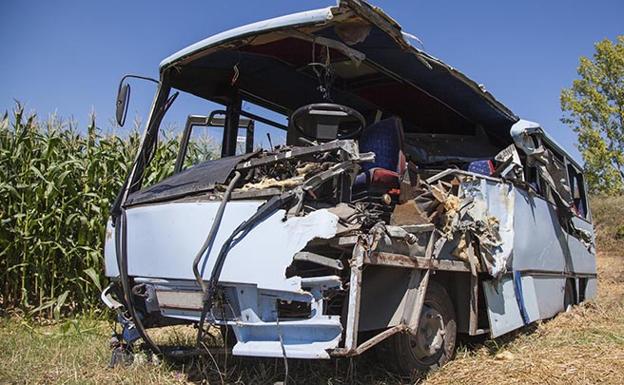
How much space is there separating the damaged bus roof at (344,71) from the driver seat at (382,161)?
59cm

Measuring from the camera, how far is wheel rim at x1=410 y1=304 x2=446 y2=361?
4086 millimetres

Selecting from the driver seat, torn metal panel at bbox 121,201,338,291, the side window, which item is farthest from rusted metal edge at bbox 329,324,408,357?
the side window

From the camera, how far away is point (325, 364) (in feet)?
14.3

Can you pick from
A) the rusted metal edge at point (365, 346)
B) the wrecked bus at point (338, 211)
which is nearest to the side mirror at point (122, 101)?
the wrecked bus at point (338, 211)

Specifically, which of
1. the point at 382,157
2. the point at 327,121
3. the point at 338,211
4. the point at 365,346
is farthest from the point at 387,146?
the point at 365,346

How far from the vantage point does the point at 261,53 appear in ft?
16.7

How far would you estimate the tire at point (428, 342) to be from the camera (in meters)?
3.97

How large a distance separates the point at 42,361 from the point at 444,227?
11.4ft

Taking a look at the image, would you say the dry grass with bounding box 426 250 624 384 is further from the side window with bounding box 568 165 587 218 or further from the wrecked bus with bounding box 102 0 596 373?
the side window with bounding box 568 165 587 218

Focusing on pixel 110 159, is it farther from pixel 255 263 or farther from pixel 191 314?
pixel 255 263

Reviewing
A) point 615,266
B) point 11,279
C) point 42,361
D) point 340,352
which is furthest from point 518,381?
point 615,266

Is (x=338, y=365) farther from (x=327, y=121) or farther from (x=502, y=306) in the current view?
(x=327, y=121)

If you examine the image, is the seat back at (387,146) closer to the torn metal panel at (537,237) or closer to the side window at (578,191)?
the torn metal panel at (537,237)

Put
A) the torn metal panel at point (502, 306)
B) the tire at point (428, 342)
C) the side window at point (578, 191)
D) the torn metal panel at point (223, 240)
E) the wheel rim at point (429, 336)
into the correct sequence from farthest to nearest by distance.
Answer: the side window at point (578, 191), the torn metal panel at point (502, 306), the wheel rim at point (429, 336), the tire at point (428, 342), the torn metal panel at point (223, 240)
